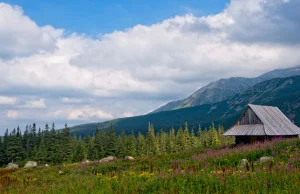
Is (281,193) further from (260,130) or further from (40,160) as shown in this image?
(40,160)

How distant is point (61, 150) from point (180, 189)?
6487cm

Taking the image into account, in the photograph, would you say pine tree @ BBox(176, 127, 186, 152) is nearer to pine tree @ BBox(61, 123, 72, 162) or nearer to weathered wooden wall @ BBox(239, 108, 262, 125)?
pine tree @ BBox(61, 123, 72, 162)

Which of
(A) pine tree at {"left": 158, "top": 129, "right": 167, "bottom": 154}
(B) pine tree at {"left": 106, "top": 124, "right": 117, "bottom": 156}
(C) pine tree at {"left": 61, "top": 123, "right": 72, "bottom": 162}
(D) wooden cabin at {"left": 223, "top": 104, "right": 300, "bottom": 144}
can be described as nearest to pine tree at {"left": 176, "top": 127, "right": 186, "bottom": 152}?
(A) pine tree at {"left": 158, "top": 129, "right": 167, "bottom": 154}

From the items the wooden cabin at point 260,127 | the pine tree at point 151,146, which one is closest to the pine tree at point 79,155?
the pine tree at point 151,146

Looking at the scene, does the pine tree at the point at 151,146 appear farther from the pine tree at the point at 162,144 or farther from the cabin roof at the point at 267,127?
the cabin roof at the point at 267,127

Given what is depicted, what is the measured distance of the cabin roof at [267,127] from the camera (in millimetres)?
34378

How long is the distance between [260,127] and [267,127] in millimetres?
812

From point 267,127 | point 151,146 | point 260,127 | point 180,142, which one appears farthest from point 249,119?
point 151,146

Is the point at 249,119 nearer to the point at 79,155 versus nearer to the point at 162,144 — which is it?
the point at 79,155

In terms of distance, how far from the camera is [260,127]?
35.2 m

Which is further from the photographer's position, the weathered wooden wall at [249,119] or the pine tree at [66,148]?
the pine tree at [66,148]

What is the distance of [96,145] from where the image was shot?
73.7m

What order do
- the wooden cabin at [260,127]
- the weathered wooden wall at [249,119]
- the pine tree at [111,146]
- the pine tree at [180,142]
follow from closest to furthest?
the wooden cabin at [260,127] < the weathered wooden wall at [249,119] < the pine tree at [111,146] < the pine tree at [180,142]

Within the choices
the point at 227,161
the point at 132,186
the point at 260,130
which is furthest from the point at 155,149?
the point at 132,186
